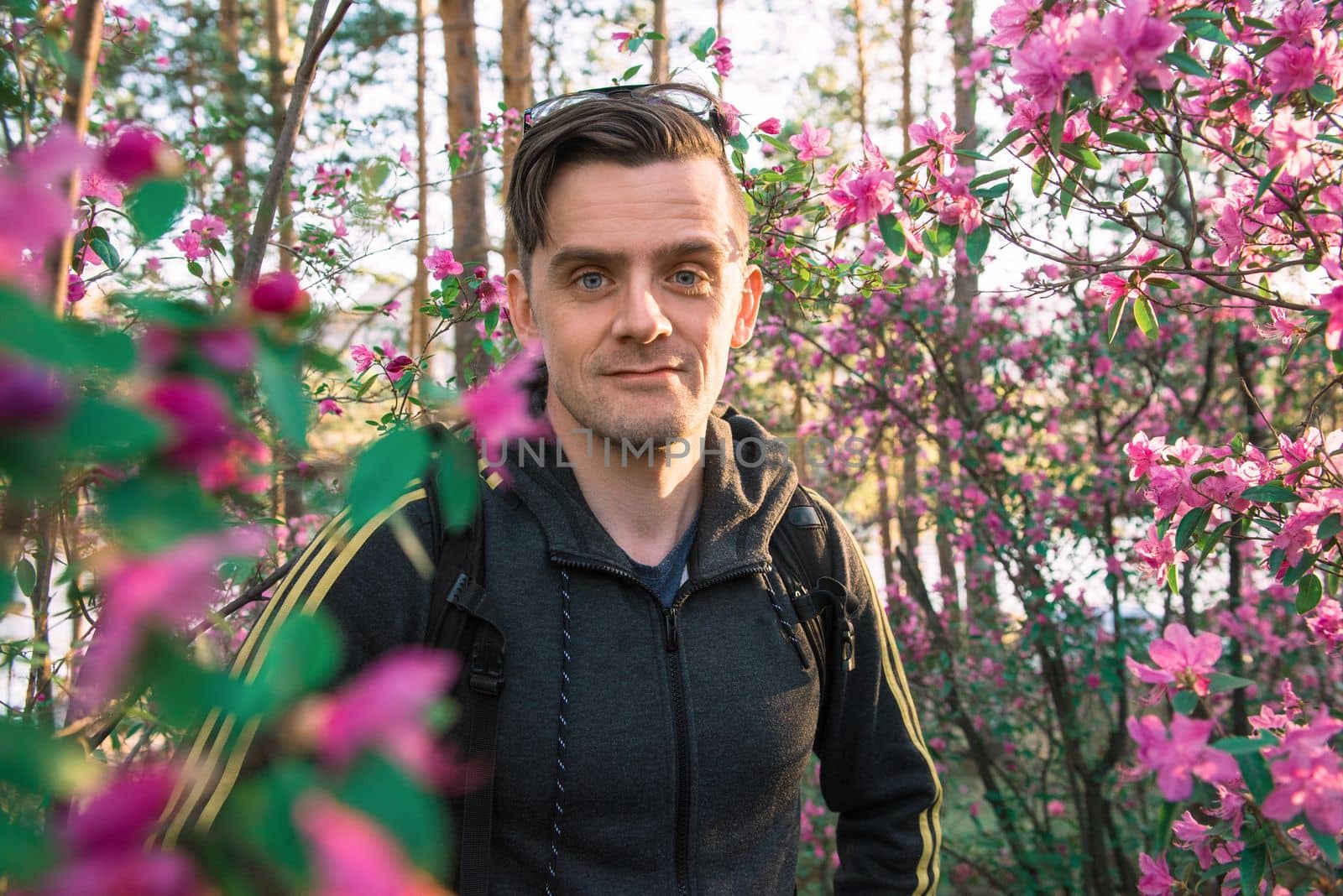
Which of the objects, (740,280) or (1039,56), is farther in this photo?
(740,280)

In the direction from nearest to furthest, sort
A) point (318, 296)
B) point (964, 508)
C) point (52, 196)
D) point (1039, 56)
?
point (52, 196)
point (1039, 56)
point (318, 296)
point (964, 508)

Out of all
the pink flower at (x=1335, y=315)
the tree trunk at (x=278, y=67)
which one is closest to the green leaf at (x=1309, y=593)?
the pink flower at (x=1335, y=315)

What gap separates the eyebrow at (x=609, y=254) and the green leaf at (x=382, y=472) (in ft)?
4.78

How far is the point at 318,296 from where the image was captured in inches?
115

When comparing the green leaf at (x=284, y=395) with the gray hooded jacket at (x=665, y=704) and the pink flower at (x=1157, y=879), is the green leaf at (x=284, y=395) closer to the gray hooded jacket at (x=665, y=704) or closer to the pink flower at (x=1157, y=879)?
the gray hooded jacket at (x=665, y=704)

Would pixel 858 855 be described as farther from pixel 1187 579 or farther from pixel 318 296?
pixel 1187 579

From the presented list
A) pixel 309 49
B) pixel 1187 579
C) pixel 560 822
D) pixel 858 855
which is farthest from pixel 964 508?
pixel 309 49

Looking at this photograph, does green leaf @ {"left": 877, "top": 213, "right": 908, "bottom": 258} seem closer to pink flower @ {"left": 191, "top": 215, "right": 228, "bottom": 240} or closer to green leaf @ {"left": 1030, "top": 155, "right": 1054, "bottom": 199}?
green leaf @ {"left": 1030, "top": 155, "right": 1054, "bottom": 199}

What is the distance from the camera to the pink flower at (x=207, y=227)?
106 inches

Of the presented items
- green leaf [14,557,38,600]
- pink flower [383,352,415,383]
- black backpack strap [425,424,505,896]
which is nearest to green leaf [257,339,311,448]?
black backpack strap [425,424,505,896]

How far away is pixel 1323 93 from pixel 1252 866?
1.13 metres

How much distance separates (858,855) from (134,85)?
382 inches

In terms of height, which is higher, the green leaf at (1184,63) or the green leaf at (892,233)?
the green leaf at (1184,63)

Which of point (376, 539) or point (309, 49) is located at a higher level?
point (309, 49)
